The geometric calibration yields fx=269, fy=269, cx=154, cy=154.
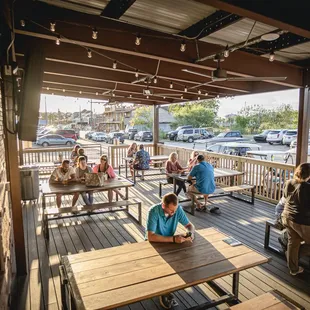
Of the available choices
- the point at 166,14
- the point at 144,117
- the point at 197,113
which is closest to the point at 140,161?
the point at 166,14

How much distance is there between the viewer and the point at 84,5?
312 centimetres

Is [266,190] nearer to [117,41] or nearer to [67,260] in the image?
[117,41]

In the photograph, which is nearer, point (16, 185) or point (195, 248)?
point (195, 248)

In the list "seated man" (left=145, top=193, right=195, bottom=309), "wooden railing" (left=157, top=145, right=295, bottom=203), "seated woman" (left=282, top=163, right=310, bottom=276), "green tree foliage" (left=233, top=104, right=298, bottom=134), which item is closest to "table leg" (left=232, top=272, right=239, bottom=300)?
"seated man" (left=145, top=193, right=195, bottom=309)

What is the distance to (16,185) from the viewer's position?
3.10 meters

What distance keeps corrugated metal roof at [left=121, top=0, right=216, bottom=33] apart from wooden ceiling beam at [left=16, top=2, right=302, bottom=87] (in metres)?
0.15

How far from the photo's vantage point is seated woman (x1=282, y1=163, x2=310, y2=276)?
2936 millimetres

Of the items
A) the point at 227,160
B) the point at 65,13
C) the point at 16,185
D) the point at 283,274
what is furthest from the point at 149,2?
the point at 227,160

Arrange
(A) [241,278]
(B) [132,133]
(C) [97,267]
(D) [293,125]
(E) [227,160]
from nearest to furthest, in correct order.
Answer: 1. (C) [97,267]
2. (A) [241,278]
3. (E) [227,160]
4. (D) [293,125]
5. (B) [132,133]

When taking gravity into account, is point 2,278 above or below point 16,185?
below

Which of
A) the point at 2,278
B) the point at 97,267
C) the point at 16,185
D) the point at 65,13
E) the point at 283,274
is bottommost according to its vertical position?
the point at 283,274

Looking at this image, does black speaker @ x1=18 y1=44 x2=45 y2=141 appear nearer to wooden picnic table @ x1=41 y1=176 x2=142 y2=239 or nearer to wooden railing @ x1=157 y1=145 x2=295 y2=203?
wooden picnic table @ x1=41 y1=176 x2=142 y2=239

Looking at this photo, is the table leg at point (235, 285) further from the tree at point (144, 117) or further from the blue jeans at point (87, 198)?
the tree at point (144, 117)

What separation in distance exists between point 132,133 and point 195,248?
2594cm
